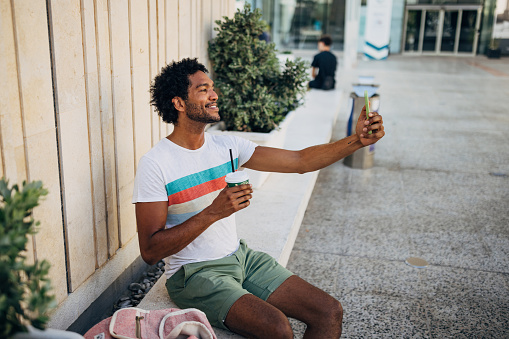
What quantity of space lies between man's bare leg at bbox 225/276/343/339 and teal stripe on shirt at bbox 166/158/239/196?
628 millimetres

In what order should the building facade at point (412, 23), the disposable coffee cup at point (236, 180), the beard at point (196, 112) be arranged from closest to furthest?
the disposable coffee cup at point (236, 180), the beard at point (196, 112), the building facade at point (412, 23)

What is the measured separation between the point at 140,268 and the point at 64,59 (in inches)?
71.9

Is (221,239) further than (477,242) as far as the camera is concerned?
No

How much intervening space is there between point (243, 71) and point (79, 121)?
2659 mm

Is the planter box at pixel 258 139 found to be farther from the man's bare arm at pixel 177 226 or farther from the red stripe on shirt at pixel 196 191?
the man's bare arm at pixel 177 226

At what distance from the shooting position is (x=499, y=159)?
742 centimetres

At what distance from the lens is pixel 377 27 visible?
1922 cm

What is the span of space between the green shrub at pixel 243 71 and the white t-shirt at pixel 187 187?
2.34 meters

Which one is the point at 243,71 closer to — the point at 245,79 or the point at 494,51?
the point at 245,79

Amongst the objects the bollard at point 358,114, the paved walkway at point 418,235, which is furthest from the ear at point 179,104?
the bollard at point 358,114

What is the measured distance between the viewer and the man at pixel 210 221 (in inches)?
92.8

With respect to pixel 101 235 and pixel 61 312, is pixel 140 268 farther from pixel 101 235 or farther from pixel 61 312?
pixel 61 312

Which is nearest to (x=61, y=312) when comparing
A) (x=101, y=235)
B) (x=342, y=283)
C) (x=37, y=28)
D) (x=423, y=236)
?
(x=101, y=235)

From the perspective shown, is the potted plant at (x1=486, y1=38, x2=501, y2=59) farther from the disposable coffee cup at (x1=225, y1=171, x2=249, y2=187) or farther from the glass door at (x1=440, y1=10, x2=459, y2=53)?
the disposable coffee cup at (x1=225, y1=171, x2=249, y2=187)
